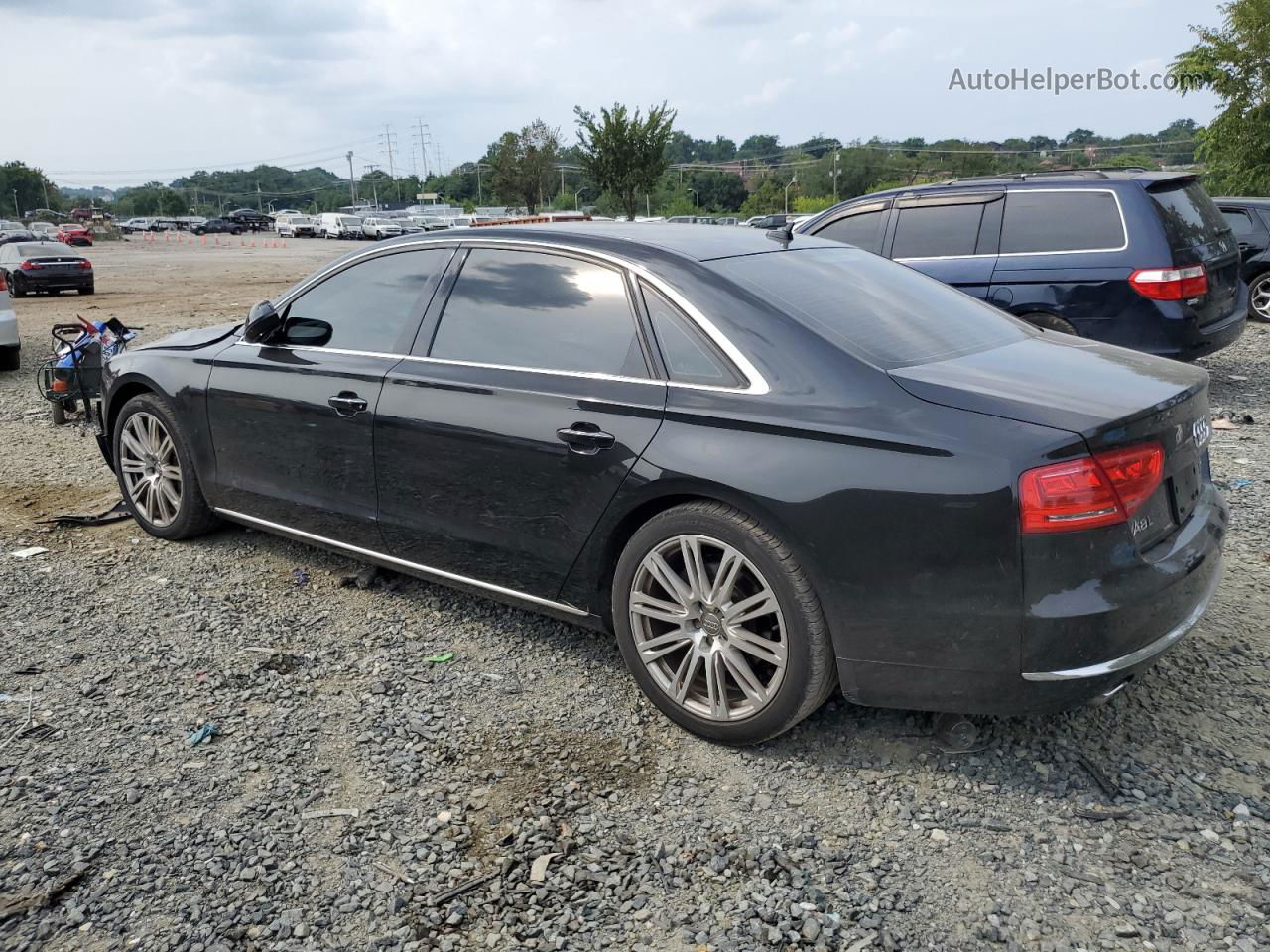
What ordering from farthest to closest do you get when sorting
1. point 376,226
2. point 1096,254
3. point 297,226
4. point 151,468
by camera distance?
point 297,226 → point 376,226 → point 1096,254 → point 151,468

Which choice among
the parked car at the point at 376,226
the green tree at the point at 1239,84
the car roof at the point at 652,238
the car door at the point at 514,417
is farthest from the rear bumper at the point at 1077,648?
the parked car at the point at 376,226

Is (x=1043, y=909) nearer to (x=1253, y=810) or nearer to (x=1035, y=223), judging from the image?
(x=1253, y=810)

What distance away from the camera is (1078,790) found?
10.2 feet

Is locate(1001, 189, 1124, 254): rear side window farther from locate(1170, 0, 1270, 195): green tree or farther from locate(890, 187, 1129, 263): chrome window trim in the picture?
locate(1170, 0, 1270, 195): green tree

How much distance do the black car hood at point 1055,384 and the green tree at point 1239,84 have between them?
72.2ft

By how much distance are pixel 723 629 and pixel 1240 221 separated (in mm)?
12855

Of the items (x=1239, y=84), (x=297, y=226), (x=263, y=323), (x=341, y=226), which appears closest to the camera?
(x=263, y=323)

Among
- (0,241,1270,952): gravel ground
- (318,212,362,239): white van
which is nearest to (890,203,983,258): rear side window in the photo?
(0,241,1270,952): gravel ground

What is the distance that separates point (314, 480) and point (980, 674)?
2.99 metres

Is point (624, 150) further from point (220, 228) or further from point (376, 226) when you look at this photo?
point (220, 228)

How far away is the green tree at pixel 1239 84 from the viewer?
21141 millimetres

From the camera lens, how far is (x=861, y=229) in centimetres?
920

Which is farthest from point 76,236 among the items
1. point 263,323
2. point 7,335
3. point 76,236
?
point 263,323

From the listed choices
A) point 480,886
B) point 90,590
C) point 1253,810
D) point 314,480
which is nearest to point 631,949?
point 480,886
